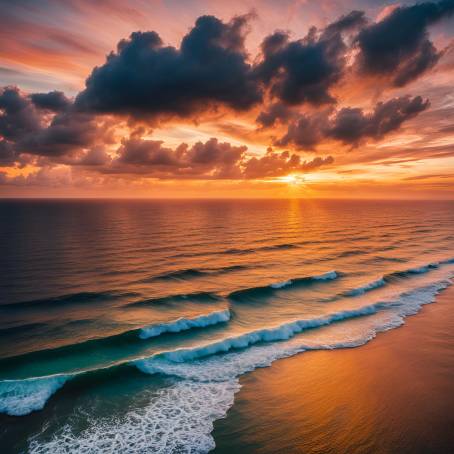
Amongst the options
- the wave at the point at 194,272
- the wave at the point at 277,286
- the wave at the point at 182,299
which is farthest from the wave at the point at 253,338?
the wave at the point at 194,272

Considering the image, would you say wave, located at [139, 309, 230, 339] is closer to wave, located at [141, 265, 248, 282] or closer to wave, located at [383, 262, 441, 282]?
wave, located at [141, 265, 248, 282]

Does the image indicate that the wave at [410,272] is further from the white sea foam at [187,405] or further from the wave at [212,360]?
the white sea foam at [187,405]

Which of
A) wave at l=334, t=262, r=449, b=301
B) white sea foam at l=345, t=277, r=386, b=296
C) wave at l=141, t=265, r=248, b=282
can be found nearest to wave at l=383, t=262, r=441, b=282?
wave at l=334, t=262, r=449, b=301

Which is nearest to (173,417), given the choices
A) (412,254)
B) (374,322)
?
(374,322)

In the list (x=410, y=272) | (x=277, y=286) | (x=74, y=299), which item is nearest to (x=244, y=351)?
(x=277, y=286)

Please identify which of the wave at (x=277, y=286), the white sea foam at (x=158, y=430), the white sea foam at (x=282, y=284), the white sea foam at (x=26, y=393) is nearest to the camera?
the white sea foam at (x=158, y=430)

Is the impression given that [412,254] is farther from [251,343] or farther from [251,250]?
[251,343]

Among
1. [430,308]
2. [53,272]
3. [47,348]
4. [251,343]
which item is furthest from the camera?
[53,272]
